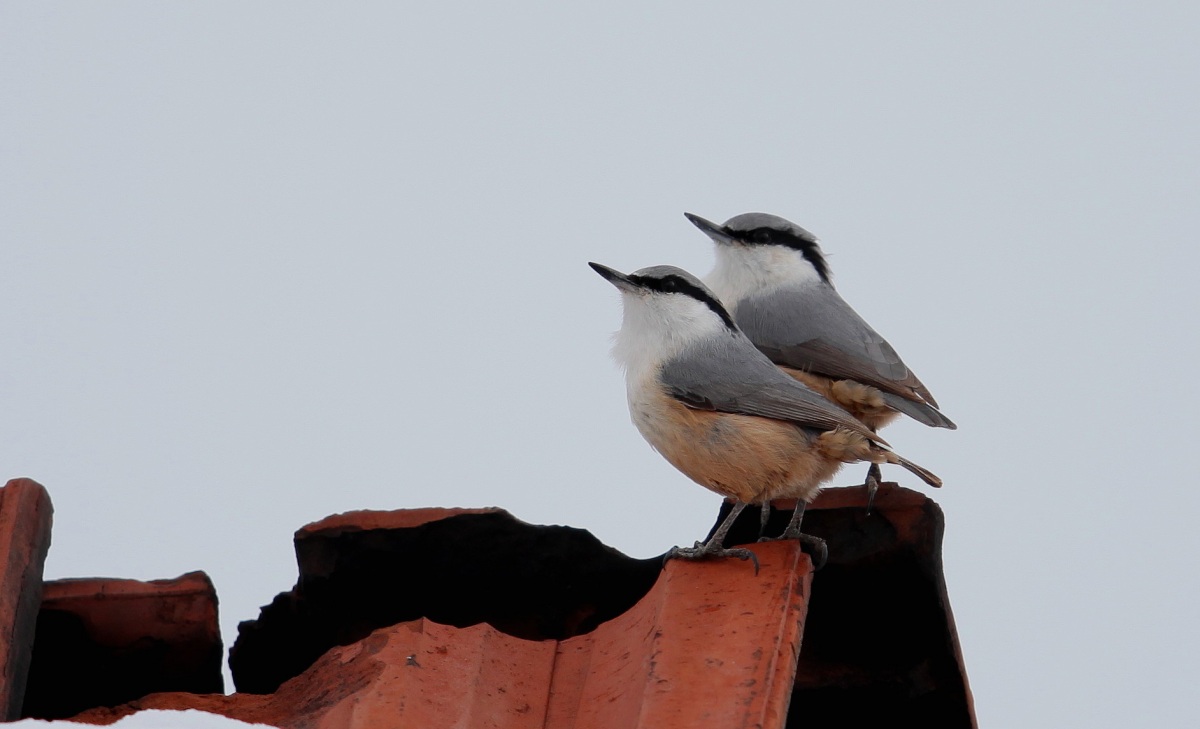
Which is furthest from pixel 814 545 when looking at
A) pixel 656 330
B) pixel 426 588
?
pixel 656 330

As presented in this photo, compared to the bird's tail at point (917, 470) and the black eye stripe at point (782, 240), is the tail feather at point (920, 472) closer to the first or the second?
the bird's tail at point (917, 470)

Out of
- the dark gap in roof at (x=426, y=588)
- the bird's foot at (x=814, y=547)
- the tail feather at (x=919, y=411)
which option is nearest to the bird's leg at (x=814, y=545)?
the bird's foot at (x=814, y=547)

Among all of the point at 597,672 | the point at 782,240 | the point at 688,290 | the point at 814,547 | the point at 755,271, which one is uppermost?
the point at 782,240

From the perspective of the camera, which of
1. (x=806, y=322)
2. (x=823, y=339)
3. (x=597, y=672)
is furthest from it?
(x=806, y=322)

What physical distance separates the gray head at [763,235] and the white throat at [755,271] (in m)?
0.01

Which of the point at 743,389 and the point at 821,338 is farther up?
the point at 821,338

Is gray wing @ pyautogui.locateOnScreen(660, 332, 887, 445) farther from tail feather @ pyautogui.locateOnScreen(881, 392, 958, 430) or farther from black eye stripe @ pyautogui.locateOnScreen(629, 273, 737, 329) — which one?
tail feather @ pyautogui.locateOnScreen(881, 392, 958, 430)

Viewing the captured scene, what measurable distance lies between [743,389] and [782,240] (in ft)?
5.91

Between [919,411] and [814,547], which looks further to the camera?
[919,411]

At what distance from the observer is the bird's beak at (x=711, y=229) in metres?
6.02

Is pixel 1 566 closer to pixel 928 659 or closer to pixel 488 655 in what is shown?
pixel 488 655

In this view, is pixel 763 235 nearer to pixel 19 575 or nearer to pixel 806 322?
pixel 806 322

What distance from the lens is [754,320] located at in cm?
561

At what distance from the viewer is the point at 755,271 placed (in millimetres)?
5945
